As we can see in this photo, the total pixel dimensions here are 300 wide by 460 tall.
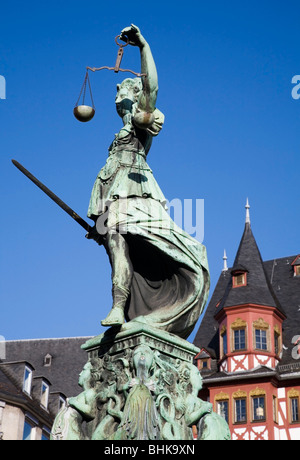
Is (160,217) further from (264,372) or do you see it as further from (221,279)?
(221,279)

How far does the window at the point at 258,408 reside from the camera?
4184 cm

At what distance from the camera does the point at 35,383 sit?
41000 millimetres

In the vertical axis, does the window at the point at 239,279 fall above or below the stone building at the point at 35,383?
above

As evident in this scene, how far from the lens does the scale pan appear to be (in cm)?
909

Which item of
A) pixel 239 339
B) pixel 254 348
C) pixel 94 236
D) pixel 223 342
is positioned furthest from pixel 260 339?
pixel 94 236

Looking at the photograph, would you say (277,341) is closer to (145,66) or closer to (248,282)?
(248,282)

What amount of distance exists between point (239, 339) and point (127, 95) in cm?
3602

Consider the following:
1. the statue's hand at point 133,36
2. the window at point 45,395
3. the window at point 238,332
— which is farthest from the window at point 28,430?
the statue's hand at point 133,36

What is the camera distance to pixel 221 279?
51281mm

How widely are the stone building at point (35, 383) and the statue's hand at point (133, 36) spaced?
28127 millimetres

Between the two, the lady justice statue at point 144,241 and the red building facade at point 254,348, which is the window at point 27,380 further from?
the lady justice statue at point 144,241

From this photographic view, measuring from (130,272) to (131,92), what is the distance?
2128 millimetres

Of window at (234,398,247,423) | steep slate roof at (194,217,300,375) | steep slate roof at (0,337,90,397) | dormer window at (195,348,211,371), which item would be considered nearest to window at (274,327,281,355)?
steep slate roof at (194,217,300,375)

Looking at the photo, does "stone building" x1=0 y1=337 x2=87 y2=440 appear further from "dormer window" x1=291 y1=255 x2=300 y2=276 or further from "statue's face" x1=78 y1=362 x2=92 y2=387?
"statue's face" x1=78 y1=362 x2=92 y2=387
